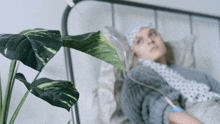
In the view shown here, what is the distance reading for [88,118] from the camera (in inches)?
30.6

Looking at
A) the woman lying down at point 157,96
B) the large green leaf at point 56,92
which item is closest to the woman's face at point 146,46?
the woman lying down at point 157,96

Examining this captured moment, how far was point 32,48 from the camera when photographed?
0.90 feet

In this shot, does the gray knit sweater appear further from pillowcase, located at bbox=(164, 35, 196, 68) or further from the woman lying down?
pillowcase, located at bbox=(164, 35, 196, 68)

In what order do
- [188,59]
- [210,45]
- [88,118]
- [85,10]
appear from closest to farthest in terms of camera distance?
[88,118], [85,10], [188,59], [210,45]

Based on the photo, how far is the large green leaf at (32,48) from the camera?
0.27 metres

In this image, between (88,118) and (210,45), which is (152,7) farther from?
(88,118)

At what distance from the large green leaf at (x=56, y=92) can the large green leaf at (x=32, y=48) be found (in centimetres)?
8

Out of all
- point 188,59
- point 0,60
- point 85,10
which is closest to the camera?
point 0,60

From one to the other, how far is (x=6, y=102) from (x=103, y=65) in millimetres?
439

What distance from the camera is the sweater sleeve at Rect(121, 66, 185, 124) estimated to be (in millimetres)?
→ 641

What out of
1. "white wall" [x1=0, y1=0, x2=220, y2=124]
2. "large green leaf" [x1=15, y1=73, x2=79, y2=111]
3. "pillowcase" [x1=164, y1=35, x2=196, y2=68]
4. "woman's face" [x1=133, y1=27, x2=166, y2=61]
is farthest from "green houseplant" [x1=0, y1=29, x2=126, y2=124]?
"pillowcase" [x1=164, y1=35, x2=196, y2=68]

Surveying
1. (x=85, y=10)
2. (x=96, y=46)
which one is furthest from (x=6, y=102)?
(x=85, y=10)

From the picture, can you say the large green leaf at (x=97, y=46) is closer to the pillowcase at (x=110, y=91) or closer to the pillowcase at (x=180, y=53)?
the pillowcase at (x=110, y=91)

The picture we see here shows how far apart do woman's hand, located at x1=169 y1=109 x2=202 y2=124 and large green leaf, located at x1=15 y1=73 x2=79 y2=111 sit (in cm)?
37
